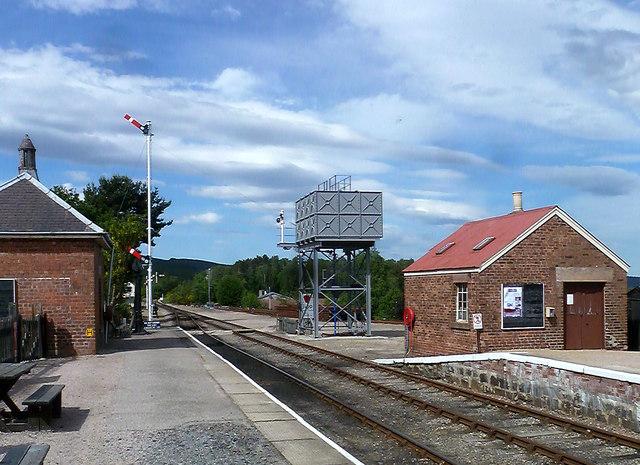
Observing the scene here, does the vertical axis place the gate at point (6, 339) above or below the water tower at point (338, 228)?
below

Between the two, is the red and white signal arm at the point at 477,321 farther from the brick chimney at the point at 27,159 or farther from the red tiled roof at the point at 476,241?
the brick chimney at the point at 27,159

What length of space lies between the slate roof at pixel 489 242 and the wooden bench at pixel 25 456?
14.6m

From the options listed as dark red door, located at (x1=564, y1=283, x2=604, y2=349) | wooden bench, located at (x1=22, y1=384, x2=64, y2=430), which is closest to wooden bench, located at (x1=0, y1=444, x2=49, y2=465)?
wooden bench, located at (x1=22, y1=384, x2=64, y2=430)

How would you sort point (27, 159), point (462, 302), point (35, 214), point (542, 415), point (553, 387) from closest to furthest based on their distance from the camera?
point (542, 415) → point (553, 387) → point (462, 302) → point (35, 214) → point (27, 159)

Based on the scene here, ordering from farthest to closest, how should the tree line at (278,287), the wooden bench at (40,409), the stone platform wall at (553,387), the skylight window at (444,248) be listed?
the tree line at (278,287), the skylight window at (444,248), the stone platform wall at (553,387), the wooden bench at (40,409)

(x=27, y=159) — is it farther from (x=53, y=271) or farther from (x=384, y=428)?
(x=384, y=428)

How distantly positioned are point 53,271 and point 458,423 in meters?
14.4

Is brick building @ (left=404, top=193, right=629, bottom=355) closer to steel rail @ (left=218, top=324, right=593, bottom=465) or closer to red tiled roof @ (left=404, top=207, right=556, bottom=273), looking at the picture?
red tiled roof @ (left=404, top=207, right=556, bottom=273)

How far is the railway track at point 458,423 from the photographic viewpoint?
10.0 m

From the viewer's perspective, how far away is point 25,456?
6688 mm

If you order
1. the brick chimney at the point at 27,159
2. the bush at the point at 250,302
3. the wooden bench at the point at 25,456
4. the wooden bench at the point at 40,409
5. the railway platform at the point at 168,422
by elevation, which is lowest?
the bush at the point at 250,302

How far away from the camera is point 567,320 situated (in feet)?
66.6

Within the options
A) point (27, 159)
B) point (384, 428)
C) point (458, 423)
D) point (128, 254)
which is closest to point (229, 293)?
point (128, 254)

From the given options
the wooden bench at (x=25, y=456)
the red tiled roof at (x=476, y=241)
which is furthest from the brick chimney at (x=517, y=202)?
the wooden bench at (x=25, y=456)
